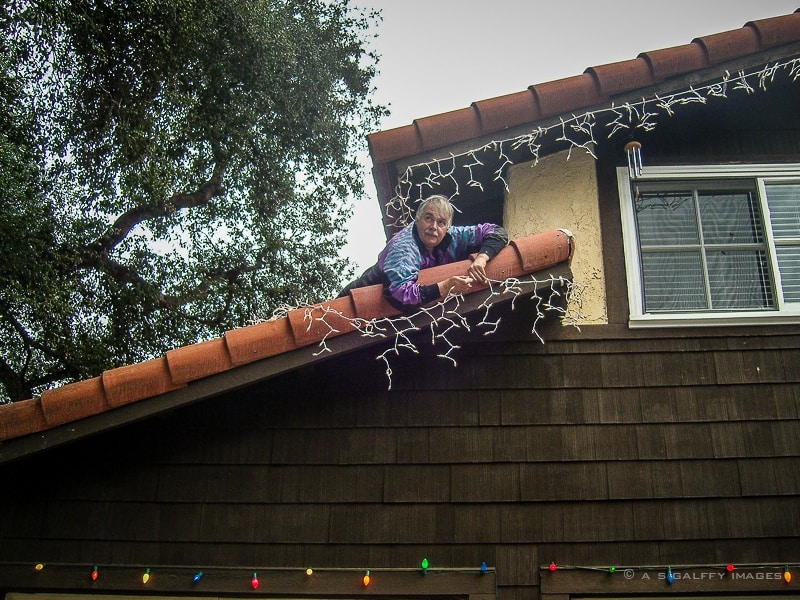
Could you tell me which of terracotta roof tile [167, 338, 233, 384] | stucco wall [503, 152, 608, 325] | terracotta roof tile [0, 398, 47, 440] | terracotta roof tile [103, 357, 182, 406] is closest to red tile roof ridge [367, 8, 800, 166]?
stucco wall [503, 152, 608, 325]

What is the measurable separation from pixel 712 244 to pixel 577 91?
4.11 ft

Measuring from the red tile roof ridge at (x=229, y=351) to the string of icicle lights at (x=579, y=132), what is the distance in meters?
0.79

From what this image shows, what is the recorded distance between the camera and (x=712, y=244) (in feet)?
15.1

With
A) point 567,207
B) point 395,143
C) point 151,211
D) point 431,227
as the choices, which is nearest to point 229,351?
point 431,227

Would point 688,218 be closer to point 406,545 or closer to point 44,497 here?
point 406,545

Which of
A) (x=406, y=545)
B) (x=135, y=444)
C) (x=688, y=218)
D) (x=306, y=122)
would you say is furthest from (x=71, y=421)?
(x=306, y=122)

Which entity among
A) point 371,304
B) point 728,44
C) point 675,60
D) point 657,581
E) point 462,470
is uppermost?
point 728,44

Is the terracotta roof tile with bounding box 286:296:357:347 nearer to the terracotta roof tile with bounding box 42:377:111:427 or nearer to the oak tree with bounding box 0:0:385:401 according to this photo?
the terracotta roof tile with bounding box 42:377:111:427

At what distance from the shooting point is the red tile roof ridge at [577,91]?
172 inches

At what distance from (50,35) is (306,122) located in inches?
169

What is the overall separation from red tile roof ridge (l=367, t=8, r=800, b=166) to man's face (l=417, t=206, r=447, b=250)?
1.56ft

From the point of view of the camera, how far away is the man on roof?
3.80 meters

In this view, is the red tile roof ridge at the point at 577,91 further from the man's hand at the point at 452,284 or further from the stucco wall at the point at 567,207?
the man's hand at the point at 452,284

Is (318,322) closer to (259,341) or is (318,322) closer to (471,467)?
(259,341)
